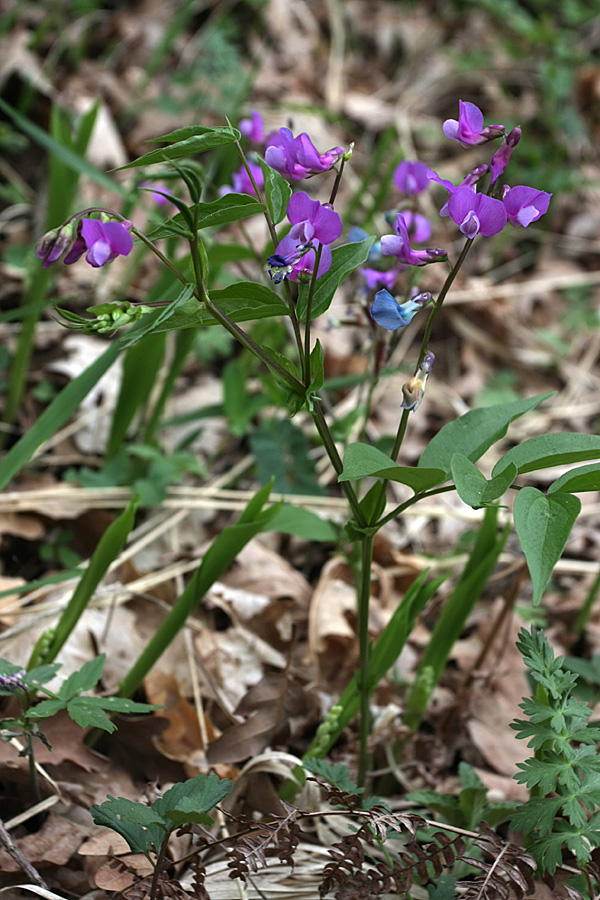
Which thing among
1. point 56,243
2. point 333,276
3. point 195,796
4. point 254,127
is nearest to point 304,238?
point 333,276

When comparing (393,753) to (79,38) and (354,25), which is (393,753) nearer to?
(79,38)

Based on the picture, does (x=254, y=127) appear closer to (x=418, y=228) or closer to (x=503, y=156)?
(x=418, y=228)

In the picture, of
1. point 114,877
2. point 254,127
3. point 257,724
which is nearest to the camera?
point 114,877

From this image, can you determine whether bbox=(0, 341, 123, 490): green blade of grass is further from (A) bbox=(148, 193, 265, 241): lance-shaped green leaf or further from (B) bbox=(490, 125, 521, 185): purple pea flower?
(B) bbox=(490, 125, 521, 185): purple pea flower

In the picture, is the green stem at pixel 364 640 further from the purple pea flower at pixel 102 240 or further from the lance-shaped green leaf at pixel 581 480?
Result: the purple pea flower at pixel 102 240

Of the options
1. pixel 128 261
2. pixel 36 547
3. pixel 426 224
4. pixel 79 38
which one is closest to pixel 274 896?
pixel 36 547

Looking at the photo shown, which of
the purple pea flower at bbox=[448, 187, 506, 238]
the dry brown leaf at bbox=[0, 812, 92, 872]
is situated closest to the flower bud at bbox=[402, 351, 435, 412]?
the purple pea flower at bbox=[448, 187, 506, 238]
